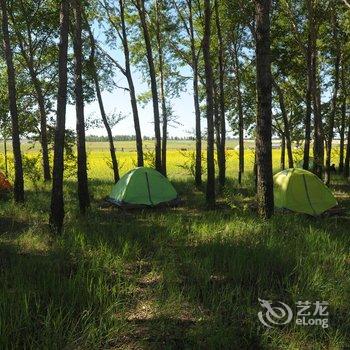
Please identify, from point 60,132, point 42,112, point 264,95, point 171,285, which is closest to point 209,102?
point 264,95

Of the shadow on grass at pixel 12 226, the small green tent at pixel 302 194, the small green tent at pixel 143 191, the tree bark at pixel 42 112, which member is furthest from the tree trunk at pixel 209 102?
the tree bark at pixel 42 112

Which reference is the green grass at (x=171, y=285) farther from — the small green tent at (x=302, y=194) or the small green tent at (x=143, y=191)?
the small green tent at (x=143, y=191)

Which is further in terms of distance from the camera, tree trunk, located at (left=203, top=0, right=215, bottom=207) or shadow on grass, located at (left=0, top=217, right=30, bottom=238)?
tree trunk, located at (left=203, top=0, right=215, bottom=207)

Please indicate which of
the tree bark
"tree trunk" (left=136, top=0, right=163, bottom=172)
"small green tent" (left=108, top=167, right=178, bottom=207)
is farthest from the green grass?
→ the tree bark

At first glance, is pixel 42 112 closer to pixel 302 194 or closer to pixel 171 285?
pixel 302 194

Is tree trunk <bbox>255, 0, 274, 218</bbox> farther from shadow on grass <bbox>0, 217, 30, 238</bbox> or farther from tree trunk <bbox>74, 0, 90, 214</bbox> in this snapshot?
tree trunk <bbox>74, 0, 90, 214</bbox>

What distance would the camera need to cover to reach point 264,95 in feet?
29.5

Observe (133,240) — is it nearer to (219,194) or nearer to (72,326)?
(72,326)

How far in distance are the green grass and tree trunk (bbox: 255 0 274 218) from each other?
44.9 inches

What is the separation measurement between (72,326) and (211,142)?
36.5 ft

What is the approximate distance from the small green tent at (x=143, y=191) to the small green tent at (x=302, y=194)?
4.18 m

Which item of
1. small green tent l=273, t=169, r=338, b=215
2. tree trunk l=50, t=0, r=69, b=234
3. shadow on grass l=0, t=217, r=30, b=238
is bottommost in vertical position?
shadow on grass l=0, t=217, r=30, b=238

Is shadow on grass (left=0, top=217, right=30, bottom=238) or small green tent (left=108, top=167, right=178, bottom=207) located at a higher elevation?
small green tent (left=108, top=167, right=178, bottom=207)

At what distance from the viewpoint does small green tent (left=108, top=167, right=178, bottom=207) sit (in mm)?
14297
